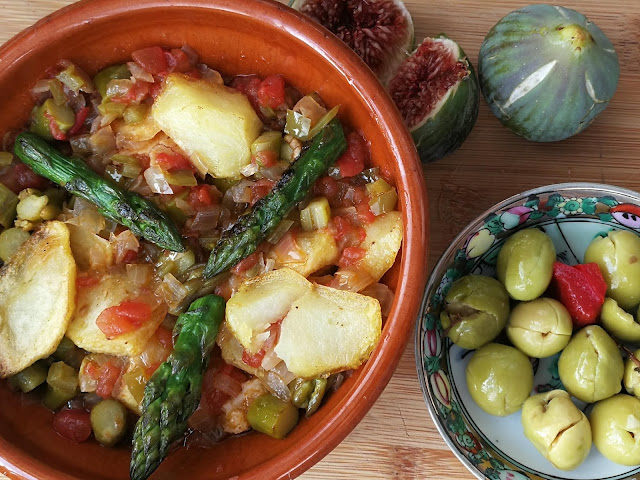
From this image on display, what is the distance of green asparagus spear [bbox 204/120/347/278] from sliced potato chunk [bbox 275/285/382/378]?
0.34 metres

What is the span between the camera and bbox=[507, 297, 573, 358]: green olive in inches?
124

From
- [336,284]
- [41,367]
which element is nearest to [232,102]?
[336,284]

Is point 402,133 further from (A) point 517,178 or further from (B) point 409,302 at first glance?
(A) point 517,178

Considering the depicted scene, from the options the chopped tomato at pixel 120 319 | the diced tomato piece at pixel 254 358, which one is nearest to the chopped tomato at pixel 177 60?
the chopped tomato at pixel 120 319

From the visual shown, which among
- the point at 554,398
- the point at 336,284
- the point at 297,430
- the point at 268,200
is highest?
the point at 268,200

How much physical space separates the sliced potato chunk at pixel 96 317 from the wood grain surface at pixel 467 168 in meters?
1.28

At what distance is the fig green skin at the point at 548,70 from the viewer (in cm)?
307

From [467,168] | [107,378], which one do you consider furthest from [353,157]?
[107,378]

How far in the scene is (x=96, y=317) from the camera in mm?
2750

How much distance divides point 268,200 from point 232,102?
0.47 m

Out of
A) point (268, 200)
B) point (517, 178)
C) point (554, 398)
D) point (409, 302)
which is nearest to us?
point (409, 302)

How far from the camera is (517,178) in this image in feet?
11.7

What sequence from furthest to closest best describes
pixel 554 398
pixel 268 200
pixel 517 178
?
pixel 517 178 → pixel 554 398 → pixel 268 200

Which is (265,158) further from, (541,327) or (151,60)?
(541,327)
